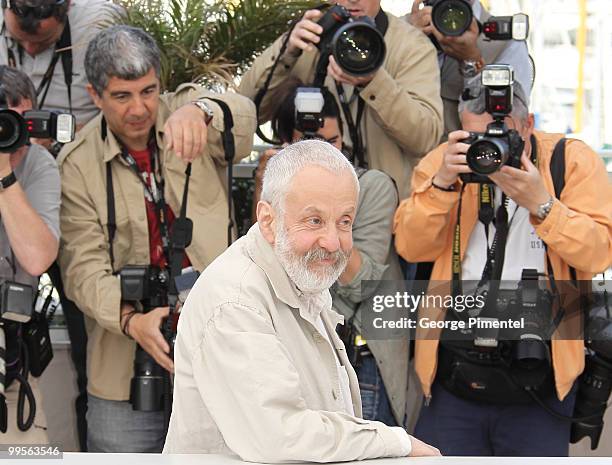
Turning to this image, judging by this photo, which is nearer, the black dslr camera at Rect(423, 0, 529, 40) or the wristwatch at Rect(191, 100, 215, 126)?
the wristwatch at Rect(191, 100, 215, 126)

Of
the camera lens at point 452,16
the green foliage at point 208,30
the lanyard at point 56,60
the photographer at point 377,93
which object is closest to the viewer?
the photographer at point 377,93

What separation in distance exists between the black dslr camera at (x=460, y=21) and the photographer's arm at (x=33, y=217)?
153 cm

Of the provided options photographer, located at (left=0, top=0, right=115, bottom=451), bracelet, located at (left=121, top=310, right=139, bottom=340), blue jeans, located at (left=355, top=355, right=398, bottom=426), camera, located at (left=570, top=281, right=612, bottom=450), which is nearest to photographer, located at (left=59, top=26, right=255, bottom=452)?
bracelet, located at (left=121, top=310, right=139, bottom=340)

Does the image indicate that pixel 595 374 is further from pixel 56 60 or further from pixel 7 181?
pixel 56 60

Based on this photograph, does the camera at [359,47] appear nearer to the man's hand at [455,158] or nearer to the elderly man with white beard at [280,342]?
the man's hand at [455,158]

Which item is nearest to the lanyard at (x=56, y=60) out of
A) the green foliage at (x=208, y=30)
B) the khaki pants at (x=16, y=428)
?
the green foliage at (x=208, y=30)

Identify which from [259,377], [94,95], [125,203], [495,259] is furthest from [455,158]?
[259,377]

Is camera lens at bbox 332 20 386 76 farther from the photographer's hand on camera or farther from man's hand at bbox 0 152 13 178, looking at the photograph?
man's hand at bbox 0 152 13 178

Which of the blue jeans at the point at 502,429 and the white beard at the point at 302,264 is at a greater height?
the white beard at the point at 302,264

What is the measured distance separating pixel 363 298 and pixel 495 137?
75 centimetres

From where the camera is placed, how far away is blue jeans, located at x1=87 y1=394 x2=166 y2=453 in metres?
4.00

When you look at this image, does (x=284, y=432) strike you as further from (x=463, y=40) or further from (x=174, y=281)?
(x=463, y=40)

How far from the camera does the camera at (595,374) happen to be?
390 centimetres

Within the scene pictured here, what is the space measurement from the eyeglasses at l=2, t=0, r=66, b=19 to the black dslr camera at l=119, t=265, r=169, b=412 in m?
1.08
